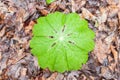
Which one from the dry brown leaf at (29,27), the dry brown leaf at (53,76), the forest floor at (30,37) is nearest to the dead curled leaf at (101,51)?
the forest floor at (30,37)

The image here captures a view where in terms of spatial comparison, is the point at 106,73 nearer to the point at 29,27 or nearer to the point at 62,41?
the point at 62,41

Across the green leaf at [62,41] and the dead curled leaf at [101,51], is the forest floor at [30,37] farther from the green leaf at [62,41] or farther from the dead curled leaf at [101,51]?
the green leaf at [62,41]

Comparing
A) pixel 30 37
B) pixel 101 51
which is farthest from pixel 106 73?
pixel 30 37

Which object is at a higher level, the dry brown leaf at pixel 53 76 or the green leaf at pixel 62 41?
Result: the green leaf at pixel 62 41

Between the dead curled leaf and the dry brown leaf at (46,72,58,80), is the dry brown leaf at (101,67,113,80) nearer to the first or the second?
the dead curled leaf

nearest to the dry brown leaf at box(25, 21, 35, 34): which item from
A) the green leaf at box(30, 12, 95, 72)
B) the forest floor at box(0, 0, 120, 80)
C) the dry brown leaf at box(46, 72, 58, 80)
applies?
the forest floor at box(0, 0, 120, 80)
